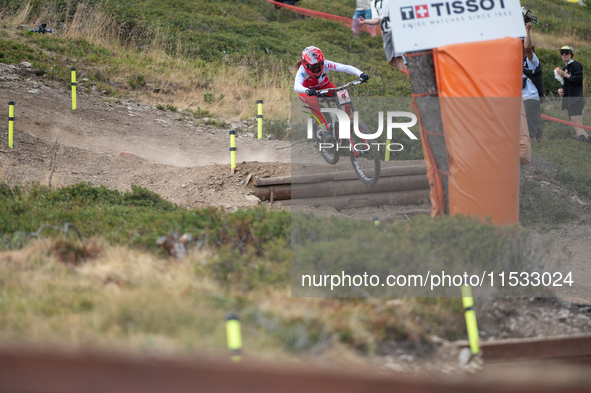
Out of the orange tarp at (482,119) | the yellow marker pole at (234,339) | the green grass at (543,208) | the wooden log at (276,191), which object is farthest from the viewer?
the green grass at (543,208)

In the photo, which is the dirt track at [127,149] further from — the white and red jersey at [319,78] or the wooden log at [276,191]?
the white and red jersey at [319,78]

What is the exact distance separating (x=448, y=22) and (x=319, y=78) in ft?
10.4

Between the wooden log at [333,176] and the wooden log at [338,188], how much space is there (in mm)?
58

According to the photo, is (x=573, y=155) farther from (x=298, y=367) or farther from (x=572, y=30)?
(x=572, y=30)

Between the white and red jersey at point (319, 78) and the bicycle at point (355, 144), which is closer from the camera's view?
the bicycle at point (355, 144)

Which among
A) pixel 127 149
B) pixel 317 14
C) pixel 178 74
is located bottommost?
pixel 127 149

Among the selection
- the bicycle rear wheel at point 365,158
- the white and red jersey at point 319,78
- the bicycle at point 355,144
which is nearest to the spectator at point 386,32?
the white and red jersey at point 319,78

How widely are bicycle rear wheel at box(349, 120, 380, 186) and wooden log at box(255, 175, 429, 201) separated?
0.96 ft

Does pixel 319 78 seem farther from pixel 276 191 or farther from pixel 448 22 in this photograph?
pixel 448 22

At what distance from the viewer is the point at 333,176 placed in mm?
8203

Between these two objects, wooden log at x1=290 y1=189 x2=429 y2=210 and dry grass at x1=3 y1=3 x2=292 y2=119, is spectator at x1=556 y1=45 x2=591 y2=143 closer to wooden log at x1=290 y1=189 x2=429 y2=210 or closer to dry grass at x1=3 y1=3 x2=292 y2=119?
wooden log at x1=290 y1=189 x2=429 y2=210

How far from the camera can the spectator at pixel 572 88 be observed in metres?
11.7

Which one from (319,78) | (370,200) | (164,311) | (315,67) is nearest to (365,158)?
(370,200)

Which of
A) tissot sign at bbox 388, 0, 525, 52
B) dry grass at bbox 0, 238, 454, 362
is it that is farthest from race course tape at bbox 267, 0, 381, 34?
dry grass at bbox 0, 238, 454, 362
